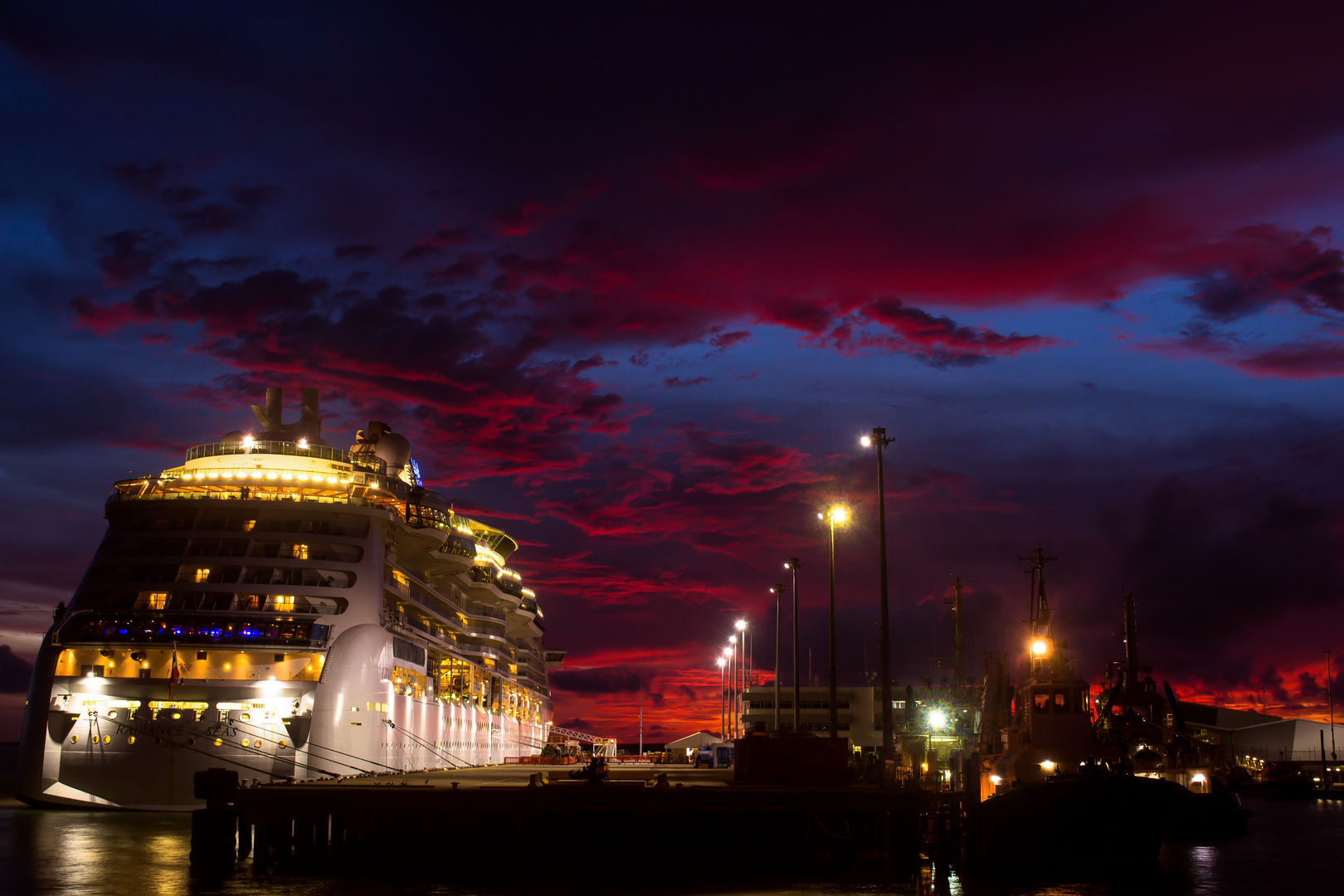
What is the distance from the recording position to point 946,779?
5812cm

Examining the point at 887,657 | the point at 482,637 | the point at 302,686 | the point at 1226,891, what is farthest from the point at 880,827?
the point at 482,637

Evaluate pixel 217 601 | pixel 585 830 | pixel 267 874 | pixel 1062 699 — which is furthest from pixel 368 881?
pixel 1062 699

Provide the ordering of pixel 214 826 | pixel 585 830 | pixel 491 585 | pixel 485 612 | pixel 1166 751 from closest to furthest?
pixel 214 826, pixel 585 830, pixel 1166 751, pixel 491 585, pixel 485 612

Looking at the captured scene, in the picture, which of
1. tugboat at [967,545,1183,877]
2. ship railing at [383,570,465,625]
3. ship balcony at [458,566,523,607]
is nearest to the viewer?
tugboat at [967,545,1183,877]

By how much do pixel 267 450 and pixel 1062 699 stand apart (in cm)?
4565

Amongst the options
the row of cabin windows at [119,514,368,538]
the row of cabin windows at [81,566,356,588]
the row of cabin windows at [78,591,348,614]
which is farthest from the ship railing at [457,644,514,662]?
the row of cabin windows at [78,591,348,614]

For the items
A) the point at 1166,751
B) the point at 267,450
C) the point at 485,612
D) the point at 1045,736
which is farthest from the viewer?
the point at 485,612

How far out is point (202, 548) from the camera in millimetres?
53625

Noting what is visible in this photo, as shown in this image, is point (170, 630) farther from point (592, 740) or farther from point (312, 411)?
point (592, 740)

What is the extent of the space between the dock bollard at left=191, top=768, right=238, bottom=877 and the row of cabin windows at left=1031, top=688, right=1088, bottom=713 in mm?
32475

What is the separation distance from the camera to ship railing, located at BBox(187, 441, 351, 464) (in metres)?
65.5

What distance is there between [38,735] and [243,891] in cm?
2008

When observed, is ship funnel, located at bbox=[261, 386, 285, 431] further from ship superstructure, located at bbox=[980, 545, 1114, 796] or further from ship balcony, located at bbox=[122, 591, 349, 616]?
ship superstructure, located at bbox=[980, 545, 1114, 796]

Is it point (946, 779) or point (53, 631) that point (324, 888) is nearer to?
point (53, 631)
